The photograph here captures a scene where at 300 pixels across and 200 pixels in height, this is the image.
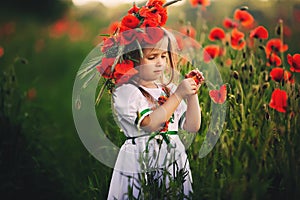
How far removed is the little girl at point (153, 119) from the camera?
2031 mm

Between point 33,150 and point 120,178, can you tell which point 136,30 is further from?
point 33,150

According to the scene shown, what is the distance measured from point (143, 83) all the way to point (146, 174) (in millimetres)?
356

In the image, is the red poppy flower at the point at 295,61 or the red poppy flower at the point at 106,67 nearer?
the red poppy flower at the point at 106,67

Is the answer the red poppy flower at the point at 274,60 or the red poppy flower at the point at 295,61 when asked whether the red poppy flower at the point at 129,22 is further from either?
the red poppy flower at the point at 274,60

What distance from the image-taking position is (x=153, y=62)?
82.2 inches

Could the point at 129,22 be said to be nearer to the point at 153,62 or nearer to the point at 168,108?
the point at 153,62

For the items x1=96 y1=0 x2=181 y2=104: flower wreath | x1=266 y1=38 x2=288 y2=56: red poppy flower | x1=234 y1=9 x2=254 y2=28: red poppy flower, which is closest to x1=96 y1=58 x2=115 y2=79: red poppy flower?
x1=96 y1=0 x2=181 y2=104: flower wreath

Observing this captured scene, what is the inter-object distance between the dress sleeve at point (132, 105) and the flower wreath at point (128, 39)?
6cm

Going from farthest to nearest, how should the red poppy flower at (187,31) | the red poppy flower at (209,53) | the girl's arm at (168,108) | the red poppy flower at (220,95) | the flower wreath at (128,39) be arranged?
the red poppy flower at (209,53) → the red poppy flower at (187,31) → the red poppy flower at (220,95) → the flower wreath at (128,39) → the girl's arm at (168,108)

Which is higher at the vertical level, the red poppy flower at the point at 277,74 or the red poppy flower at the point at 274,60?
the red poppy flower at the point at 274,60

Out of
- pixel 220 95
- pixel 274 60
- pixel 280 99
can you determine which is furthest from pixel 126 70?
pixel 274 60

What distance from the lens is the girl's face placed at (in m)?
2.08

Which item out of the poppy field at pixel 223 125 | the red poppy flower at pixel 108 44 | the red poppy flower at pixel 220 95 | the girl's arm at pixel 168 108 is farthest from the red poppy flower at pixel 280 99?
the red poppy flower at pixel 108 44

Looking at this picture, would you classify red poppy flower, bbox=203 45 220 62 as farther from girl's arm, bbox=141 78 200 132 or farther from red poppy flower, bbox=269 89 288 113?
girl's arm, bbox=141 78 200 132
